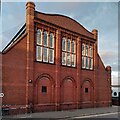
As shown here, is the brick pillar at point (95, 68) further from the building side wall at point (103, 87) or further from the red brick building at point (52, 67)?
the building side wall at point (103, 87)

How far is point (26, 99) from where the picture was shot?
2292cm

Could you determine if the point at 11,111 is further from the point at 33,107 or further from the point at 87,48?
the point at 87,48

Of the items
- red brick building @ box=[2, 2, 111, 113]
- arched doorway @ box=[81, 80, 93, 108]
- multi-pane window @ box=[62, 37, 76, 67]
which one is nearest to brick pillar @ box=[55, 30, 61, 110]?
red brick building @ box=[2, 2, 111, 113]

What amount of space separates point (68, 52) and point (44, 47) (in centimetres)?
407

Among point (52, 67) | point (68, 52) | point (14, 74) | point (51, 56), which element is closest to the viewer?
point (14, 74)

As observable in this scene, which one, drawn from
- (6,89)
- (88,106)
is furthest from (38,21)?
(88,106)

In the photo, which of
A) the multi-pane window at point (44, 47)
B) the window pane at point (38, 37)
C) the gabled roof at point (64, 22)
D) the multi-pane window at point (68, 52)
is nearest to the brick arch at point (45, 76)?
the multi-pane window at point (44, 47)

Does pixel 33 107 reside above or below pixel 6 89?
below

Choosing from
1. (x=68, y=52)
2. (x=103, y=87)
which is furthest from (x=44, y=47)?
(x=103, y=87)

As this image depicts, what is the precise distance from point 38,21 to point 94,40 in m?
11.0

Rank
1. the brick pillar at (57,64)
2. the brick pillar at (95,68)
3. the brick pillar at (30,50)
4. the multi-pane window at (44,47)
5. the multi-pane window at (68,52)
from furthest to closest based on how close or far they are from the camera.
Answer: the brick pillar at (95,68)
the multi-pane window at (68,52)
the brick pillar at (57,64)
the multi-pane window at (44,47)
the brick pillar at (30,50)

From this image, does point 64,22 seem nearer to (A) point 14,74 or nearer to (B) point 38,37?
(B) point 38,37

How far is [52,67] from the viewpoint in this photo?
85.0 ft

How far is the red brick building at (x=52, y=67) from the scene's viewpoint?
22.4 meters
